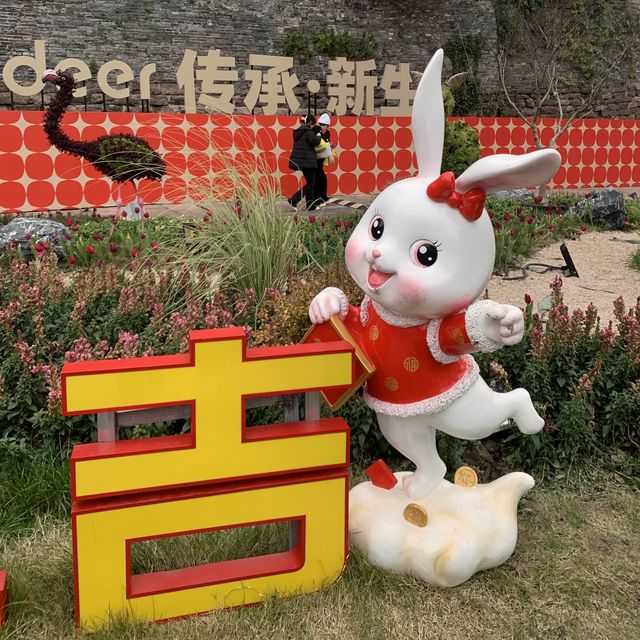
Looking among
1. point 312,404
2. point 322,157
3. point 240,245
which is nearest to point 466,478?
point 312,404

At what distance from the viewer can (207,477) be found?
1.73 meters

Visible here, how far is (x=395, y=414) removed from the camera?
1.92 meters

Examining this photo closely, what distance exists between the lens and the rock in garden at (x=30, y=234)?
510 centimetres

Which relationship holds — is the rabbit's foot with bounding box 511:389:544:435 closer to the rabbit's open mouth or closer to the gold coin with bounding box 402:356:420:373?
the gold coin with bounding box 402:356:420:373

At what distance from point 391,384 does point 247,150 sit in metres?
4.64

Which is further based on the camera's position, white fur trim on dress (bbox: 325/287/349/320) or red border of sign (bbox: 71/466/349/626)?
white fur trim on dress (bbox: 325/287/349/320)

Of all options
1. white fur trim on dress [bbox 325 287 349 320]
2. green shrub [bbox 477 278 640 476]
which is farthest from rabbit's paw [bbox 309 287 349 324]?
green shrub [bbox 477 278 640 476]

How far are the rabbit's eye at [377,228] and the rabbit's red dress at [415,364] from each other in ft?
0.68

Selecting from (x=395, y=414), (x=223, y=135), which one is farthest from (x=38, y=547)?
(x=223, y=135)

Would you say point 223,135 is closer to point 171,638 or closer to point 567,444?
point 567,444

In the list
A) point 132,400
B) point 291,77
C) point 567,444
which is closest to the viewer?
point 132,400

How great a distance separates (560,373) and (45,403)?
1947mm

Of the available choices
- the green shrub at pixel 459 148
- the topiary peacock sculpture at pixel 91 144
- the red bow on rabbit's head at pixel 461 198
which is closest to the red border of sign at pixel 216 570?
the red bow on rabbit's head at pixel 461 198

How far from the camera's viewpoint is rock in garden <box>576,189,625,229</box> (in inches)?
294
